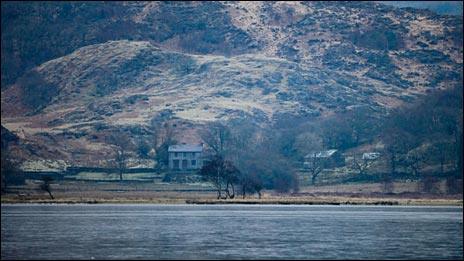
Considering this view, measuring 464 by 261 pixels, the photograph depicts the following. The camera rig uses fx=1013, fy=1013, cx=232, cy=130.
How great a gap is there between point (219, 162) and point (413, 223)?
69.6 metres

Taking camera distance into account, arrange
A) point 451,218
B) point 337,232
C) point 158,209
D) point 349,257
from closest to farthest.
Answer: point 349,257 < point 337,232 < point 451,218 < point 158,209

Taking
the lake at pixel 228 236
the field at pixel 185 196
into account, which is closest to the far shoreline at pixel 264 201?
the field at pixel 185 196

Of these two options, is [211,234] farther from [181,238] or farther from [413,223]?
[413,223]

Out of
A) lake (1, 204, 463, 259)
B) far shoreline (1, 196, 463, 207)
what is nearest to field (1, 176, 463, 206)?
far shoreline (1, 196, 463, 207)

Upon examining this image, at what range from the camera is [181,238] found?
8412 centimetres

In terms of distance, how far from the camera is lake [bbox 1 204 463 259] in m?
70.9

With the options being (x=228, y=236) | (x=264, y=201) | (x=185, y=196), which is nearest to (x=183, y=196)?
(x=185, y=196)

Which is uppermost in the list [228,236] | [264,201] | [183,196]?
[183,196]

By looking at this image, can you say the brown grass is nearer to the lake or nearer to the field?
the field

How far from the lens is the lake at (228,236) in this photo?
70.9 metres

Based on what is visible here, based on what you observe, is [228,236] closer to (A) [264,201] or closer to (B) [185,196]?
(A) [264,201]

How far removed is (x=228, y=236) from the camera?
8638 centimetres

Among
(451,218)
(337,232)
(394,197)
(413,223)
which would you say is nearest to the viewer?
(337,232)

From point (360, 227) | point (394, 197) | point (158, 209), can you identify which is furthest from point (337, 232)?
point (394, 197)
